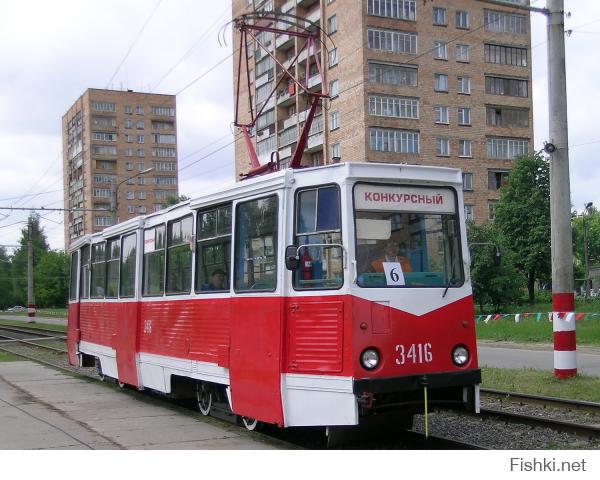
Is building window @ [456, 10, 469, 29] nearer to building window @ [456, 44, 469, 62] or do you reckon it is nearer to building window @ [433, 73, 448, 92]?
building window @ [456, 44, 469, 62]

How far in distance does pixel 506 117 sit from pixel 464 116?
412 cm

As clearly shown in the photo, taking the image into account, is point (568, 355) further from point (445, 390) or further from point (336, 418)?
point (336, 418)

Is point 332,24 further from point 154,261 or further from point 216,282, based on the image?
point 216,282

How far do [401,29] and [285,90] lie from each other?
1031cm

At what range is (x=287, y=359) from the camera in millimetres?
7652

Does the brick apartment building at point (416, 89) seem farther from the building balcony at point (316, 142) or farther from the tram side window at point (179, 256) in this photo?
the tram side window at point (179, 256)

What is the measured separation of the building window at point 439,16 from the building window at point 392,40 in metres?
2.44

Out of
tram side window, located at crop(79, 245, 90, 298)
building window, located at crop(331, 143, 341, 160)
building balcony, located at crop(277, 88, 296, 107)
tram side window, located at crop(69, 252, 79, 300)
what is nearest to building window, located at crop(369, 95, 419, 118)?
building window, located at crop(331, 143, 341, 160)

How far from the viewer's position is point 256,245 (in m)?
8.34

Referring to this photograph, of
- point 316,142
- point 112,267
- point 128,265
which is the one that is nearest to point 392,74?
point 316,142

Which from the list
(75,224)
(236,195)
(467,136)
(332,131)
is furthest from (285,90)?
(236,195)

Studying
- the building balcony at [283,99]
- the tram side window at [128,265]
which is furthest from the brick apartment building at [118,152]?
the tram side window at [128,265]

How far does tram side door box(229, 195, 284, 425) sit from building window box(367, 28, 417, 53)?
44055 mm

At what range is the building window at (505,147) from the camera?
187 feet
